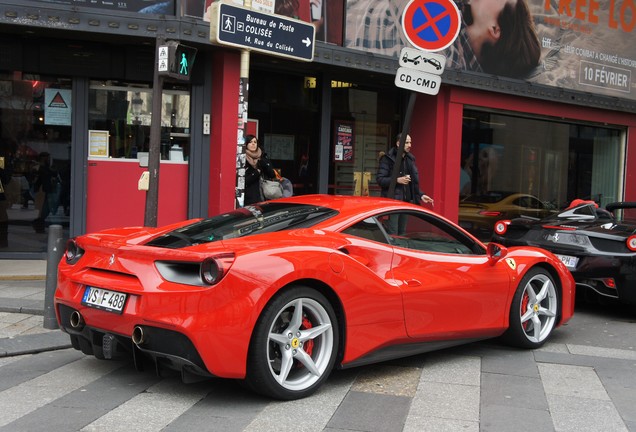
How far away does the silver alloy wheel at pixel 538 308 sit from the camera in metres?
5.96

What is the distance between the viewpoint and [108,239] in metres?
4.75

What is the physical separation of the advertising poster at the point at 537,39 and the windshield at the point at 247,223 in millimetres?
6465

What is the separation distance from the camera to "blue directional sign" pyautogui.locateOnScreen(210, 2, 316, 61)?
6.04 metres

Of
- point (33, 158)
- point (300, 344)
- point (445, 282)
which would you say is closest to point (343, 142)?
point (33, 158)

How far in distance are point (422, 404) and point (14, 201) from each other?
789 centimetres

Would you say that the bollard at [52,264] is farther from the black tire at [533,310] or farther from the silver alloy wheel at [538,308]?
the silver alloy wheel at [538,308]

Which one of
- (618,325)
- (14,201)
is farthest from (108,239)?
(14,201)

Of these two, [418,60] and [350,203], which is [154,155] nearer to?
[350,203]

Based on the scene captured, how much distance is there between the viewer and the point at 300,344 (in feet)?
14.3

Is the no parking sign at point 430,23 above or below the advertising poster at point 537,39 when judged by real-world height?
below

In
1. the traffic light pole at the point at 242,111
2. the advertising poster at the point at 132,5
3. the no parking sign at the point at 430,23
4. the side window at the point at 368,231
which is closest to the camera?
the side window at the point at 368,231

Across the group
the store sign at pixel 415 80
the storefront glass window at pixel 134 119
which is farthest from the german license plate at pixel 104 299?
the storefront glass window at pixel 134 119

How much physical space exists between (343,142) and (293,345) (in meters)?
8.26

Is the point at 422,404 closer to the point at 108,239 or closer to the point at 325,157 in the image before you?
the point at 108,239
